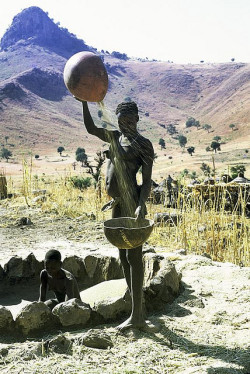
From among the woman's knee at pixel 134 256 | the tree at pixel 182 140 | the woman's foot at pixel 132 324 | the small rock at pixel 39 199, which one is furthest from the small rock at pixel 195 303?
the tree at pixel 182 140

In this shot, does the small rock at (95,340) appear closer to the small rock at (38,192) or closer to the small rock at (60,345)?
the small rock at (60,345)

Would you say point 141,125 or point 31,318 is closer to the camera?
point 31,318

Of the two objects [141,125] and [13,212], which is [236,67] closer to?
[141,125]

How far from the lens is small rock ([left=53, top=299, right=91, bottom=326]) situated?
2906mm

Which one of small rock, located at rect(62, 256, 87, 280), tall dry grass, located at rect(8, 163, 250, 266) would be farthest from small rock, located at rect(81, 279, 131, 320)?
tall dry grass, located at rect(8, 163, 250, 266)

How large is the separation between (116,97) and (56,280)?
78.3 meters

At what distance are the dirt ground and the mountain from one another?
3768cm

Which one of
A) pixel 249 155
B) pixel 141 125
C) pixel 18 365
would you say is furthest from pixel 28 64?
pixel 18 365

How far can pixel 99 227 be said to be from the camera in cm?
670

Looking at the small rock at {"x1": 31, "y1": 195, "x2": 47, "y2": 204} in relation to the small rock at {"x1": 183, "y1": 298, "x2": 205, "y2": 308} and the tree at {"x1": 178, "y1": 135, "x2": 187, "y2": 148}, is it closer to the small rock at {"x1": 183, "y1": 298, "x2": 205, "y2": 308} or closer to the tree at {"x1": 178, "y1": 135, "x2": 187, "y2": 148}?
the small rock at {"x1": 183, "y1": 298, "x2": 205, "y2": 308}

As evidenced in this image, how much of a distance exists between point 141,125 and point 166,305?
220 ft

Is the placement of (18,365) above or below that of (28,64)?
below

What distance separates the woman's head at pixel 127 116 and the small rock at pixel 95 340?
1.39 meters

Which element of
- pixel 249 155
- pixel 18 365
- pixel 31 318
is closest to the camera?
pixel 18 365
